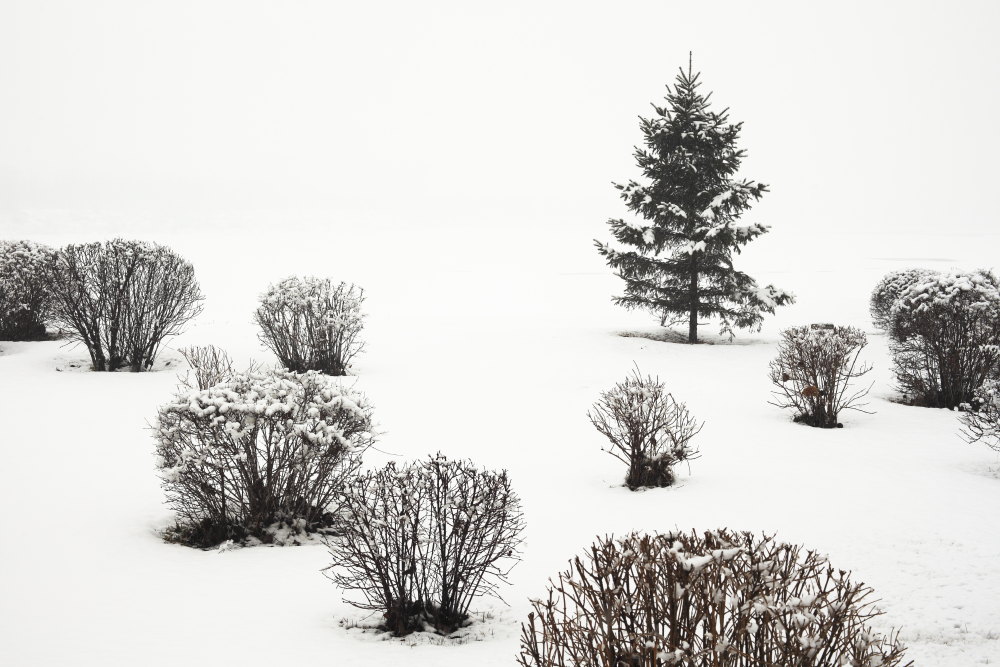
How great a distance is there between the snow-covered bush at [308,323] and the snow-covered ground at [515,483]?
1.06 meters

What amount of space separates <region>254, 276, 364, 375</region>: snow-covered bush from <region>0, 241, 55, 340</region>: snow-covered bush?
5.72 metres

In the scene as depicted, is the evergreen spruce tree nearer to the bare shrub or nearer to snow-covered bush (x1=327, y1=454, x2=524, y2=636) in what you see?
the bare shrub

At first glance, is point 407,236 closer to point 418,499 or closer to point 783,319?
point 783,319

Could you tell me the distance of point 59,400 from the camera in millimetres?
11484

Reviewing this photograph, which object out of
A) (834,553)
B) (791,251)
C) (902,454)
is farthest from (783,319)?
(791,251)

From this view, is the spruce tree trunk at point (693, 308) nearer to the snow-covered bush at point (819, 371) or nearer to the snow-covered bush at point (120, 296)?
the snow-covered bush at point (819, 371)

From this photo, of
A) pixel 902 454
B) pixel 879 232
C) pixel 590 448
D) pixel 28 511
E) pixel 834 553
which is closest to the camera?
pixel 834 553

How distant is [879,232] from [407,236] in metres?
57.8

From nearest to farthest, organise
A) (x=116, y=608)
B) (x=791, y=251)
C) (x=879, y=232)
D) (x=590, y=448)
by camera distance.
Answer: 1. (x=116, y=608)
2. (x=590, y=448)
3. (x=791, y=251)
4. (x=879, y=232)

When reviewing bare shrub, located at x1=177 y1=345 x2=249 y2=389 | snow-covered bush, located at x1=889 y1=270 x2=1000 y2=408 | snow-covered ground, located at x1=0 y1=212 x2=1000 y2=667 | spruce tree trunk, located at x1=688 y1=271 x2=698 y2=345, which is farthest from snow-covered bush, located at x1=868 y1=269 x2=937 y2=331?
bare shrub, located at x1=177 y1=345 x2=249 y2=389

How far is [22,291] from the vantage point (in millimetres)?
16156

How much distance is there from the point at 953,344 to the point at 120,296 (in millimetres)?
15332

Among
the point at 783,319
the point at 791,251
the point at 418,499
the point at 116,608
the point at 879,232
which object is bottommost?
the point at 116,608

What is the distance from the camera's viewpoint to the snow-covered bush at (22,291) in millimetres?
15844
